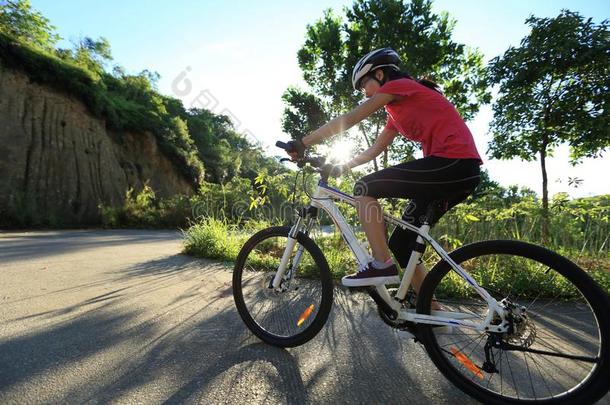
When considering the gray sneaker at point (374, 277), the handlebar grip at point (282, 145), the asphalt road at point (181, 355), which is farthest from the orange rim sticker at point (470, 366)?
the handlebar grip at point (282, 145)

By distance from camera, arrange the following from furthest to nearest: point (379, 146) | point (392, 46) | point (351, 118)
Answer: point (392, 46)
point (379, 146)
point (351, 118)

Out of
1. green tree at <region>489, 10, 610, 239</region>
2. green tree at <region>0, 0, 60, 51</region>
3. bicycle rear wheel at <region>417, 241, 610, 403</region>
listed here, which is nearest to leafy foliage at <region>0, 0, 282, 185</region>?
green tree at <region>0, 0, 60, 51</region>

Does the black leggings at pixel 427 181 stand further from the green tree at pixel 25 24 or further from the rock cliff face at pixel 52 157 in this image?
the green tree at pixel 25 24

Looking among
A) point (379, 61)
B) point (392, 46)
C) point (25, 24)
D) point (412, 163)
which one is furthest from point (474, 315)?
point (25, 24)

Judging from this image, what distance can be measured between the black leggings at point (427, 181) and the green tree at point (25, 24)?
2054 centimetres

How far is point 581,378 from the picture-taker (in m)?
1.65

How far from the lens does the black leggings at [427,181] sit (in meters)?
2.00

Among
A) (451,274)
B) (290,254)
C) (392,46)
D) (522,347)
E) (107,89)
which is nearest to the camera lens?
(522,347)

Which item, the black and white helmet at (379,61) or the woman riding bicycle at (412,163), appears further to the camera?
the black and white helmet at (379,61)

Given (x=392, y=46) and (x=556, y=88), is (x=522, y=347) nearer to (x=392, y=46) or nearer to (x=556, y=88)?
(x=556, y=88)

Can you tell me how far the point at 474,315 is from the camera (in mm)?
1830

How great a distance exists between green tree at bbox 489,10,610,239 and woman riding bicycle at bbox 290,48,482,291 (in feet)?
12.5

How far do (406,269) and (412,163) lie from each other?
65 cm

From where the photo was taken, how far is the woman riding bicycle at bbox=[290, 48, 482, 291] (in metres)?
2.01
